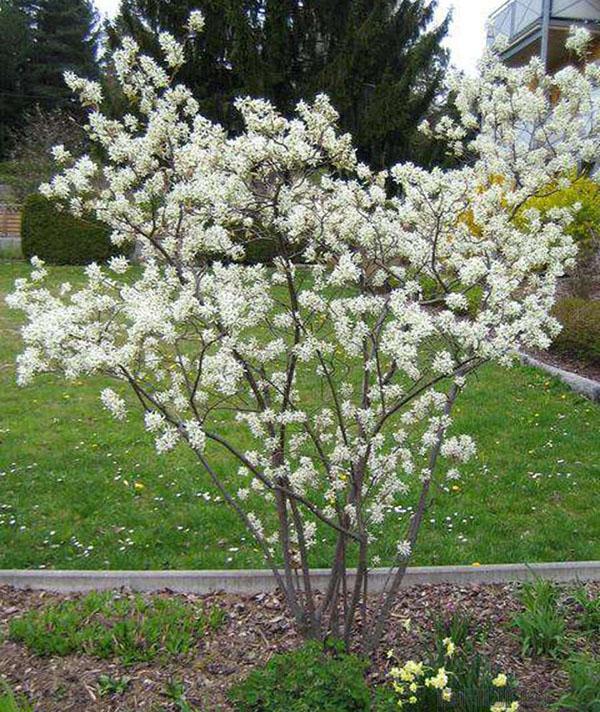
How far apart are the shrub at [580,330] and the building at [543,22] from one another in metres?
9.17

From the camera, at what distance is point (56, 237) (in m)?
16.2

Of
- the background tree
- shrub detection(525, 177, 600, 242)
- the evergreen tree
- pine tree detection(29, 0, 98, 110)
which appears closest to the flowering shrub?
shrub detection(525, 177, 600, 242)

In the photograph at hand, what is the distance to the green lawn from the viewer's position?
4168mm

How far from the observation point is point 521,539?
4.31 meters

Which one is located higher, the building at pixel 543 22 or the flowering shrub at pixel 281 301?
the building at pixel 543 22

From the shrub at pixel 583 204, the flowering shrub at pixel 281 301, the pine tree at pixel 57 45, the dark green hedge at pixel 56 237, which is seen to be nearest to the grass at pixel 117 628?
the flowering shrub at pixel 281 301

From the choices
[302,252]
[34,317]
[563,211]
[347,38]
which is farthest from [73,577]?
[347,38]

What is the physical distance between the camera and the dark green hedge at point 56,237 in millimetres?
16094

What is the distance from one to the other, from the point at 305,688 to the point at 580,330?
6980 mm

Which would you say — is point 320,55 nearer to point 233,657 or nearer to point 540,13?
point 540,13

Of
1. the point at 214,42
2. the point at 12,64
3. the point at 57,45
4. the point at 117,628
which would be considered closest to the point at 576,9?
the point at 214,42

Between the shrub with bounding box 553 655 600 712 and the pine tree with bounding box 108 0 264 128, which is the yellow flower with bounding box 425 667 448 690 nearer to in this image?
the shrub with bounding box 553 655 600 712

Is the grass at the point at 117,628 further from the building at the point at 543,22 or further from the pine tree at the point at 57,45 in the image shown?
the pine tree at the point at 57,45

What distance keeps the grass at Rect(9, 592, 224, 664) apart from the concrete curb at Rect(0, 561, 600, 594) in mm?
260
